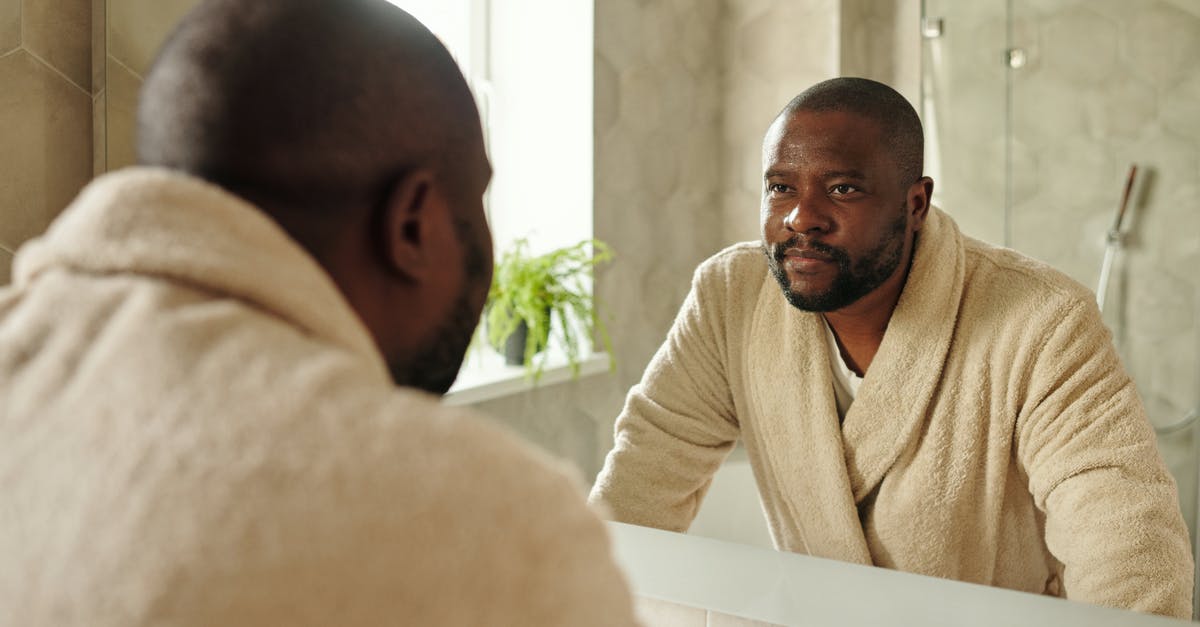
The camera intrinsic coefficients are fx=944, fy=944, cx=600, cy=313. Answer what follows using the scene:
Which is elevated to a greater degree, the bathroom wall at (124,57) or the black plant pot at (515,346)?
the bathroom wall at (124,57)

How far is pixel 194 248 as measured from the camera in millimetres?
316

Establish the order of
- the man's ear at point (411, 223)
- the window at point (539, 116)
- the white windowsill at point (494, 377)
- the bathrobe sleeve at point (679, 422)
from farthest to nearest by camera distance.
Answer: the window at point (539, 116)
the white windowsill at point (494, 377)
the bathrobe sleeve at point (679, 422)
the man's ear at point (411, 223)

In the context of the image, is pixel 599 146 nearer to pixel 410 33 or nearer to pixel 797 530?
Result: pixel 797 530

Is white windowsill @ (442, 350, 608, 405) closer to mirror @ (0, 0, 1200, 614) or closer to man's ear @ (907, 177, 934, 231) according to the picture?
mirror @ (0, 0, 1200, 614)

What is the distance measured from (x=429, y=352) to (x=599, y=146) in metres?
0.79

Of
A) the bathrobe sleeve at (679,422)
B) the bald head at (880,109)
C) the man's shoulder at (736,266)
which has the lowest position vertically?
the bathrobe sleeve at (679,422)

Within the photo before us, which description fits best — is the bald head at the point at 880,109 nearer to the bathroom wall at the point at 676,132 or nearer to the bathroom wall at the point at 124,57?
the bathroom wall at the point at 676,132

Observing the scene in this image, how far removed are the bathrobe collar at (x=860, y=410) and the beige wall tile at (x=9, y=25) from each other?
73 centimetres

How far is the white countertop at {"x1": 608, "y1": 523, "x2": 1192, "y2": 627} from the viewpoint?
0.72 metres

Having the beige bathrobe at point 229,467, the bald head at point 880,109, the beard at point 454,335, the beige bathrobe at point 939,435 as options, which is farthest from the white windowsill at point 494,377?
the beige bathrobe at point 229,467

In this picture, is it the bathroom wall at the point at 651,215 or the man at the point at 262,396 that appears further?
the bathroom wall at the point at 651,215

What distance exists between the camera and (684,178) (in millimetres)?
985

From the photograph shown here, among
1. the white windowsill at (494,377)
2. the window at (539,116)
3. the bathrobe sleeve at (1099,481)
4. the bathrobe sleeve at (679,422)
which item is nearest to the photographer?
the bathrobe sleeve at (1099,481)

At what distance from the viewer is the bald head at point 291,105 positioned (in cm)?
35
